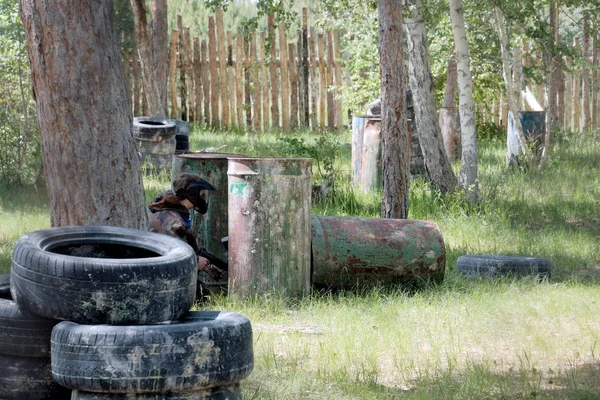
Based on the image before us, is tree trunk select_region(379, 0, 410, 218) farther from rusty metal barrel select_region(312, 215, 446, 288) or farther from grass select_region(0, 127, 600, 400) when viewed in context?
rusty metal barrel select_region(312, 215, 446, 288)

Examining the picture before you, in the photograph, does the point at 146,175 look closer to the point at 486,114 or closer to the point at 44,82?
the point at 44,82

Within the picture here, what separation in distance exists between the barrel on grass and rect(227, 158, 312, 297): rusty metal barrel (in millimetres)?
6270

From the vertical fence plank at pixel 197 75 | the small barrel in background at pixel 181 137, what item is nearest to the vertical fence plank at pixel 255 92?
the vertical fence plank at pixel 197 75

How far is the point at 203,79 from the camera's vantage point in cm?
2141

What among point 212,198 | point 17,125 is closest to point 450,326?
point 212,198

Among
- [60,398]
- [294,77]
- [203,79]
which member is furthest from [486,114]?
[60,398]

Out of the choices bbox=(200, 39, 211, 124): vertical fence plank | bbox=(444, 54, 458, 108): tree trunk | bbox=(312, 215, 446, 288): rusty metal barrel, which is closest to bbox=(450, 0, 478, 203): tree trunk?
bbox=(312, 215, 446, 288): rusty metal barrel

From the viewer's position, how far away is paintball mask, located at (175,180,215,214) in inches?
303

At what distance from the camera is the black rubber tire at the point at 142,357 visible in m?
4.36

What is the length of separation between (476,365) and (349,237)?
2213 millimetres

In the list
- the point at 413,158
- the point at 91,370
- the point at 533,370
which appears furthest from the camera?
the point at 413,158

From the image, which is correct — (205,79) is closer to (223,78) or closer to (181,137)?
(223,78)

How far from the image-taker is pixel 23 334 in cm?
487

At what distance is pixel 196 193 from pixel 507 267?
300 centimetres
